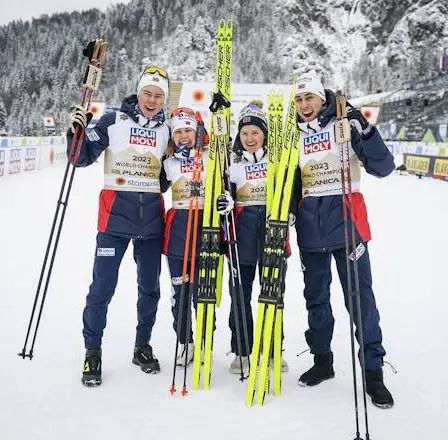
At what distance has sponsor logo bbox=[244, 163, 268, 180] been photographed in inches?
134

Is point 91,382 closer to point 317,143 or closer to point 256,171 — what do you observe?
point 256,171

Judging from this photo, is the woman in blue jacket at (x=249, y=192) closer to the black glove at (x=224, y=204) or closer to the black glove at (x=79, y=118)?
the black glove at (x=224, y=204)

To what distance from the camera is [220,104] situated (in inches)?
126

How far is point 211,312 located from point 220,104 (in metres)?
1.45

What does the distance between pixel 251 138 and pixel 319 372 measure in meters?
1.75

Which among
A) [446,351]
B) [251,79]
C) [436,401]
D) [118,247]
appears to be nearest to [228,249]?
[118,247]

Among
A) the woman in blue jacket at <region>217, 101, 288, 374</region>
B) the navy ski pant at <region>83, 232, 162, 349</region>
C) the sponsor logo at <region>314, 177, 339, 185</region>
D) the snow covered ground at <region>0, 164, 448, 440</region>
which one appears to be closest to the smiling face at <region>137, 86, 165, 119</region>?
the woman in blue jacket at <region>217, 101, 288, 374</region>

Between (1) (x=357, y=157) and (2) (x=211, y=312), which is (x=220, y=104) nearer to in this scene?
(1) (x=357, y=157)

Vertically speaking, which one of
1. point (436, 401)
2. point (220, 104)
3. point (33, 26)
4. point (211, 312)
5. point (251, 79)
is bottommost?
point (436, 401)

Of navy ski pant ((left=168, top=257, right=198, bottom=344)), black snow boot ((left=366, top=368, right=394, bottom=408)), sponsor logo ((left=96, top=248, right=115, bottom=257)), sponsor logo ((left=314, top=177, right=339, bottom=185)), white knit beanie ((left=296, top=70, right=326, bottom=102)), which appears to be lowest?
black snow boot ((left=366, top=368, right=394, bottom=408))

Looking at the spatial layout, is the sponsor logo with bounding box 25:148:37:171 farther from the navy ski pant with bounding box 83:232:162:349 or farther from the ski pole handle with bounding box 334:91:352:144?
the ski pole handle with bounding box 334:91:352:144

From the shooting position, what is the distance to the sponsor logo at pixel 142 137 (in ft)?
10.8

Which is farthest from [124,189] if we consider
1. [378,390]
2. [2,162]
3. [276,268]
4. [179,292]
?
[2,162]

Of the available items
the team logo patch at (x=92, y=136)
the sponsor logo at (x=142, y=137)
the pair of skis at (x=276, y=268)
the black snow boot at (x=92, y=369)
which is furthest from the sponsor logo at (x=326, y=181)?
the black snow boot at (x=92, y=369)
